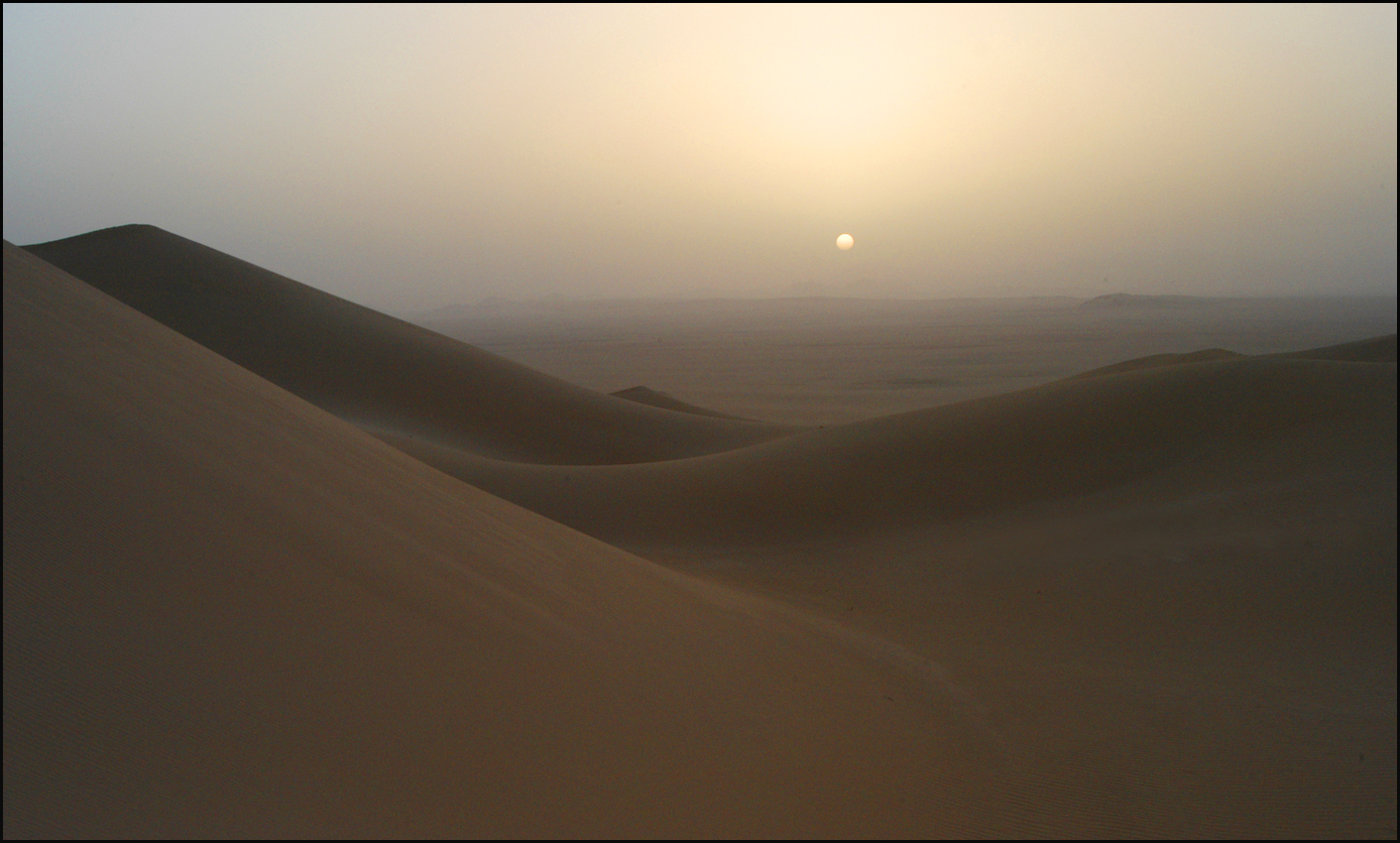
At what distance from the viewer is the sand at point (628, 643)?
3158 millimetres

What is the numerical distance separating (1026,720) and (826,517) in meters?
7.59

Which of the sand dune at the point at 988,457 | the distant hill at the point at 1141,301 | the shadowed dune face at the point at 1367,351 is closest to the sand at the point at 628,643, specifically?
the sand dune at the point at 988,457

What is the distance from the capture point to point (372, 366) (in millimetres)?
26094

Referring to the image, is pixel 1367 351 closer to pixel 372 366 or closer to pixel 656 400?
pixel 656 400

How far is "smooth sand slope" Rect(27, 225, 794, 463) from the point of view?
2331 centimetres

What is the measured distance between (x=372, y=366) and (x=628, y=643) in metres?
23.1

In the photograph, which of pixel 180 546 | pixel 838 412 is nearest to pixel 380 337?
pixel 838 412

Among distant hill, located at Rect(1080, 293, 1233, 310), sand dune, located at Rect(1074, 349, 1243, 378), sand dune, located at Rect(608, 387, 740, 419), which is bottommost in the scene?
sand dune, located at Rect(608, 387, 740, 419)

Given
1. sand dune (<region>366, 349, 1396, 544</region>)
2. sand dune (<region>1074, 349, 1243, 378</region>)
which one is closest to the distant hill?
sand dune (<region>1074, 349, 1243, 378</region>)

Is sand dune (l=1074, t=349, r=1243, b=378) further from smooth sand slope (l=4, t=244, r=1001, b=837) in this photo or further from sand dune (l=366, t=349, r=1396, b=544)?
smooth sand slope (l=4, t=244, r=1001, b=837)

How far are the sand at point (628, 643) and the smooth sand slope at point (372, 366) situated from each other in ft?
43.3

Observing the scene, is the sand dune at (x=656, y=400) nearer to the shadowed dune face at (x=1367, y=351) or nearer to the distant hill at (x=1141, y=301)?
the shadowed dune face at (x=1367, y=351)

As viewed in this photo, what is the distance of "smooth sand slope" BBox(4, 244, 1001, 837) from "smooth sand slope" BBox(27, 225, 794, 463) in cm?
1638

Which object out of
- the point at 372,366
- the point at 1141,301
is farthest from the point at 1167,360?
the point at 1141,301
